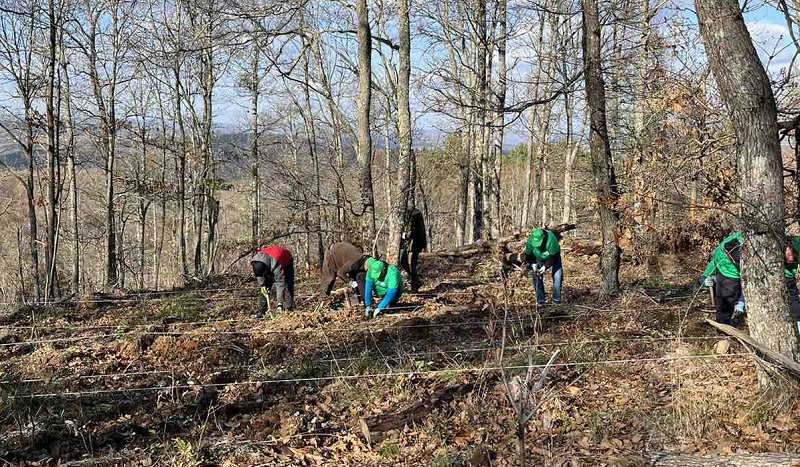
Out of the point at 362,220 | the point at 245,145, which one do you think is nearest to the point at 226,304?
the point at 362,220

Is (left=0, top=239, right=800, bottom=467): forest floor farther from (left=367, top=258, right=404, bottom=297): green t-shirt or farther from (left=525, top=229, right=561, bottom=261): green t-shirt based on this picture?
(left=525, top=229, right=561, bottom=261): green t-shirt

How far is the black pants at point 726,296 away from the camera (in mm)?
6449

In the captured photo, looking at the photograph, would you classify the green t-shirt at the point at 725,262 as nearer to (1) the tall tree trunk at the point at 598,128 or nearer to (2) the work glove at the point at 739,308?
(2) the work glove at the point at 739,308

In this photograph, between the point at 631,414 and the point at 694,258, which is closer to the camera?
the point at 631,414

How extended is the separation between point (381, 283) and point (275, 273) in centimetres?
176

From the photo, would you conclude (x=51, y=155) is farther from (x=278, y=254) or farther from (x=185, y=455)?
(x=185, y=455)

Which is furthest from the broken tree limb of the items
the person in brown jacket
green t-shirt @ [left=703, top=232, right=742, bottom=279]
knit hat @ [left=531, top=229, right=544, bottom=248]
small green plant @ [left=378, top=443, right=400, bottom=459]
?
the person in brown jacket

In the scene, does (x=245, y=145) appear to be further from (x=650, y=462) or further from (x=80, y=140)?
(x=650, y=462)

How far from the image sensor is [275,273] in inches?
370

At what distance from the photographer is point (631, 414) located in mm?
5023

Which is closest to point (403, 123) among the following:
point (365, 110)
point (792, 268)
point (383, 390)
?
point (365, 110)

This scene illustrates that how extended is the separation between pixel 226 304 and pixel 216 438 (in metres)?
5.69

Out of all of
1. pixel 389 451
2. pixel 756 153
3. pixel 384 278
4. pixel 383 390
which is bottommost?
pixel 389 451

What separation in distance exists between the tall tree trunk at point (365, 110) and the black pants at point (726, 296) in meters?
6.80
